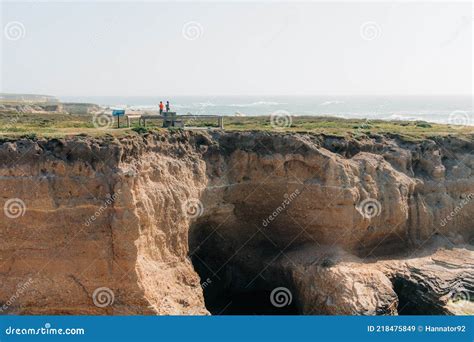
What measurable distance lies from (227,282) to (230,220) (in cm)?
318

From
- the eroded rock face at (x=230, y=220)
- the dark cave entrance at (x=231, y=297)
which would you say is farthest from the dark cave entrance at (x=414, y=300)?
the dark cave entrance at (x=231, y=297)

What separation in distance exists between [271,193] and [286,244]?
8.28ft

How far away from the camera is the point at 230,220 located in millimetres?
24031

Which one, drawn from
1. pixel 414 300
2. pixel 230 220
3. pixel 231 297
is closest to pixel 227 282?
pixel 231 297

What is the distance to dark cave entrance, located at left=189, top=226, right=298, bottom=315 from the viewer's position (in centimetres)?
2409

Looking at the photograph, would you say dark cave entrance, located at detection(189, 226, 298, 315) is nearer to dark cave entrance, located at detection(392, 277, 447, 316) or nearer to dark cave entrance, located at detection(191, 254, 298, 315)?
dark cave entrance, located at detection(191, 254, 298, 315)

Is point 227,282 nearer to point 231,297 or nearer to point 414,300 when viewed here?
point 231,297

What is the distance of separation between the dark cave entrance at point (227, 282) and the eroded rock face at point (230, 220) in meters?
0.07

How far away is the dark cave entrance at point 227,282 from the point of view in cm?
2409

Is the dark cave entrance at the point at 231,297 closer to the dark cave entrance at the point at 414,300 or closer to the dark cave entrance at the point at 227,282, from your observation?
the dark cave entrance at the point at 227,282

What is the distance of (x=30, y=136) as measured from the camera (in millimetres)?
19812

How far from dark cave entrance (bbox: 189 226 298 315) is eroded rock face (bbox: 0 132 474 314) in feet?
0.22

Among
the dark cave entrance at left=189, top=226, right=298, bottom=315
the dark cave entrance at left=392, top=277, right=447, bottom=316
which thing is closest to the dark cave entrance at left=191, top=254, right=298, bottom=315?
the dark cave entrance at left=189, top=226, right=298, bottom=315

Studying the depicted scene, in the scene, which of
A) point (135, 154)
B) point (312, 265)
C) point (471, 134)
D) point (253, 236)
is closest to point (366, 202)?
point (312, 265)
